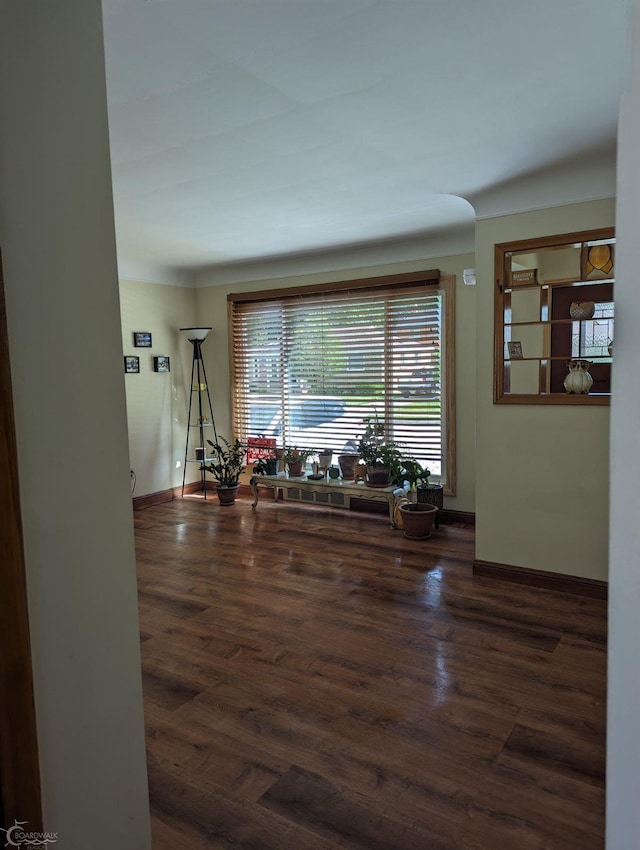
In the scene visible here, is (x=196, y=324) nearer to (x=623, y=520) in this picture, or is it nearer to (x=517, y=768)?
(x=517, y=768)

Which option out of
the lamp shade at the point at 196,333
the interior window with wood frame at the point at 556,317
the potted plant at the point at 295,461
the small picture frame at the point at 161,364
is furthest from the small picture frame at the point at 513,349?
the small picture frame at the point at 161,364

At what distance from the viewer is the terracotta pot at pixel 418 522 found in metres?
4.91

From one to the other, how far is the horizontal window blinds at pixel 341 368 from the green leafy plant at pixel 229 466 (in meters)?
0.28

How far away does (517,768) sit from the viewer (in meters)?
2.15

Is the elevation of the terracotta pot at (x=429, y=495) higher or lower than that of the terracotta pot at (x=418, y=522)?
higher

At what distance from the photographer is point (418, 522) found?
492 centimetres

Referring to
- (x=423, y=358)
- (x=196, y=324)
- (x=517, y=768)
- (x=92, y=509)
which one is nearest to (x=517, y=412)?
(x=423, y=358)

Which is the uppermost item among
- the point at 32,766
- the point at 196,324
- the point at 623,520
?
the point at 196,324

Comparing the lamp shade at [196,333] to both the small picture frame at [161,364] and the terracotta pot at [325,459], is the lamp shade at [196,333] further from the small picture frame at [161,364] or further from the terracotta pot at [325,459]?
the terracotta pot at [325,459]

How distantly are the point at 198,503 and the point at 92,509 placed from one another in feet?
17.7

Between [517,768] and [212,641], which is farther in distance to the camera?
[212,641]


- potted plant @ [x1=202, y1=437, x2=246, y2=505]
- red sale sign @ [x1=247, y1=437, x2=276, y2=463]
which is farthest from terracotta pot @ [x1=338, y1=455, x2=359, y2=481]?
potted plant @ [x1=202, y1=437, x2=246, y2=505]

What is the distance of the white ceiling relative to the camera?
1.94 meters

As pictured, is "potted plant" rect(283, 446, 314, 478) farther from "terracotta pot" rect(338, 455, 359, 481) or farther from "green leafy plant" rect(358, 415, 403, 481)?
"green leafy plant" rect(358, 415, 403, 481)
